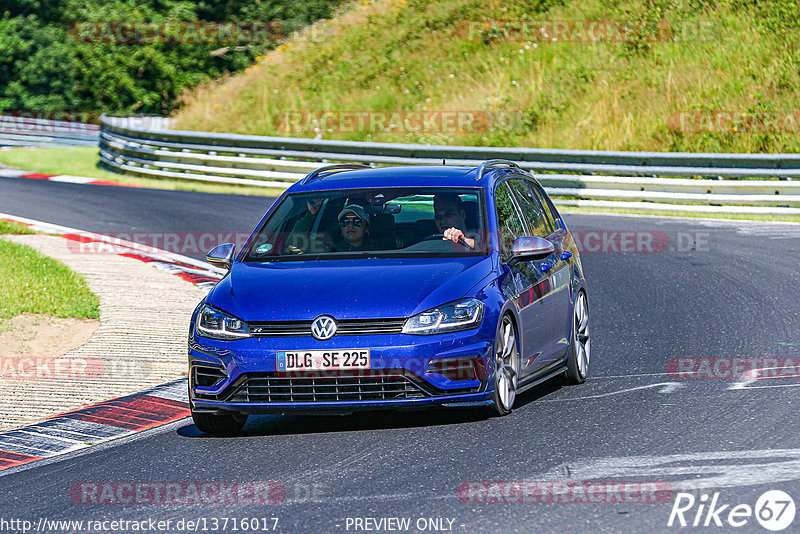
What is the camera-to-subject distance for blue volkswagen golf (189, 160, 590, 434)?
23.5ft

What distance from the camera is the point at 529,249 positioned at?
8.02 metres

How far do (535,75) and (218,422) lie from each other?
24.6 meters

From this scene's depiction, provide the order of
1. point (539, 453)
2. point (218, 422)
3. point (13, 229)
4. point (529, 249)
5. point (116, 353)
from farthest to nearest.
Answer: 1. point (13, 229)
2. point (116, 353)
3. point (529, 249)
4. point (218, 422)
5. point (539, 453)

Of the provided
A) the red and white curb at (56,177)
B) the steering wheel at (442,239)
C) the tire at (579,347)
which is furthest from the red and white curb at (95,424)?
the red and white curb at (56,177)

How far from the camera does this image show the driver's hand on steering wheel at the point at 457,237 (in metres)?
8.20

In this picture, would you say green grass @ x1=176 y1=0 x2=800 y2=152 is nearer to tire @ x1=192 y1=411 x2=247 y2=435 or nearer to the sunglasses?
the sunglasses

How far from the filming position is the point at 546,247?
803cm

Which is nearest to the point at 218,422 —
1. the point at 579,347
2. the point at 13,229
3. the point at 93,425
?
the point at 93,425

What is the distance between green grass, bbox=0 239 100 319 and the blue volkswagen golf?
4350 millimetres

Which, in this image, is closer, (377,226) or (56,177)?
(377,226)

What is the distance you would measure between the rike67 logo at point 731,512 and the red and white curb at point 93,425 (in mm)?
3968

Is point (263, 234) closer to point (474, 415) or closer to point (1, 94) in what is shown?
point (474, 415)

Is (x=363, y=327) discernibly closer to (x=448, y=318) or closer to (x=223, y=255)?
(x=448, y=318)

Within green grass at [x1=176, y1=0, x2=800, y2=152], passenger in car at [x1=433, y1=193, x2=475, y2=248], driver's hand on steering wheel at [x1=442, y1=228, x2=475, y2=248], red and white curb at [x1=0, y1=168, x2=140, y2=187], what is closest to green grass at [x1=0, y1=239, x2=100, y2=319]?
passenger in car at [x1=433, y1=193, x2=475, y2=248]
